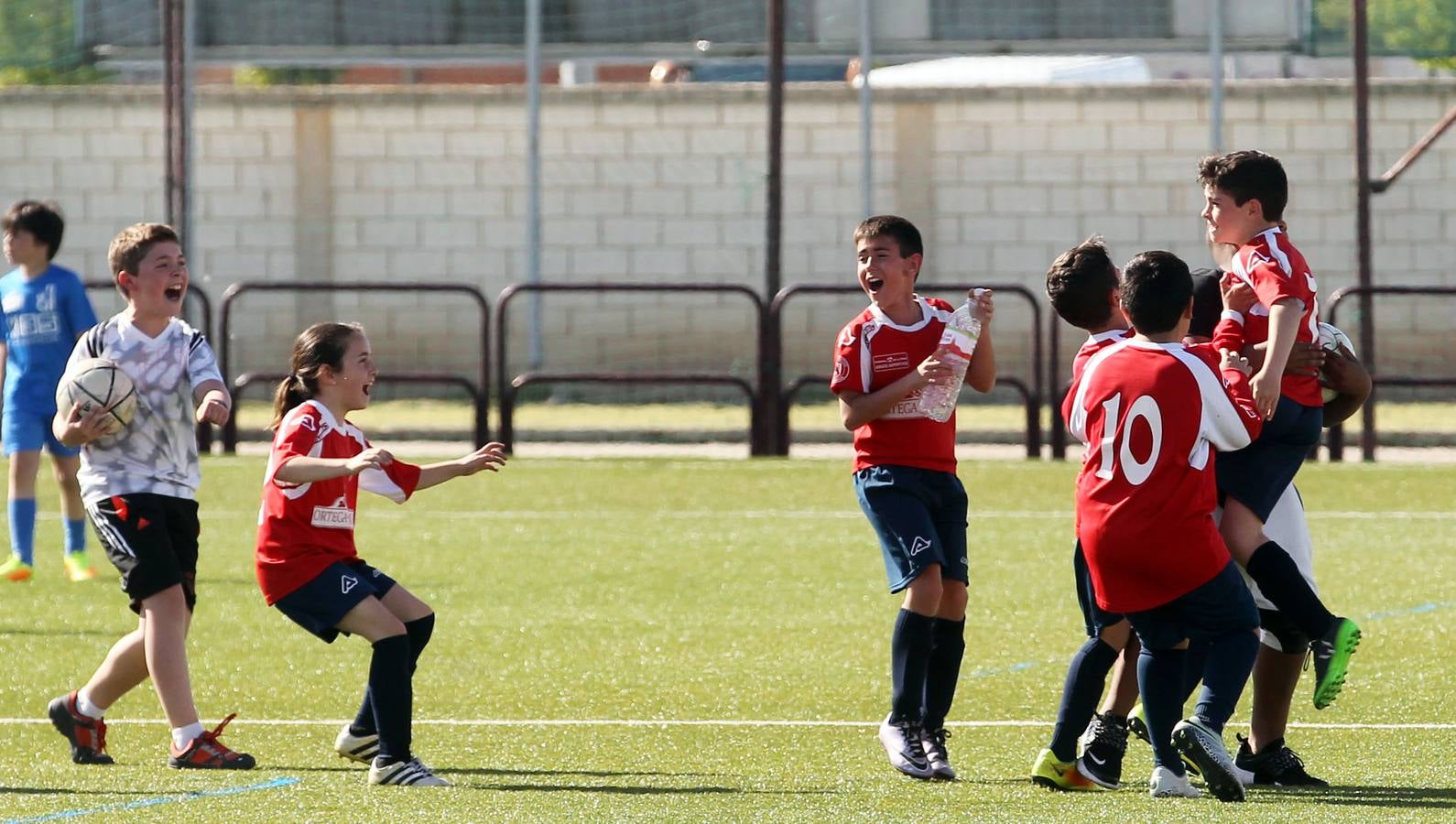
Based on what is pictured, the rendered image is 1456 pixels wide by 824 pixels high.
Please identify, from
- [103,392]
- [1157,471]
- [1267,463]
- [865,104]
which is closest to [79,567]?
[103,392]

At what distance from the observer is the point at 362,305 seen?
21328 millimetres

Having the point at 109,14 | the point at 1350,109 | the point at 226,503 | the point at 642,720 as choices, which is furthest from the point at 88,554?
the point at 1350,109

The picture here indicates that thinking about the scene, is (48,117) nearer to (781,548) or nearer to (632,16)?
(632,16)

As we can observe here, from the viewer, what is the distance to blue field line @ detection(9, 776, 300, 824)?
5082 mm

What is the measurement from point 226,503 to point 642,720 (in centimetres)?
674

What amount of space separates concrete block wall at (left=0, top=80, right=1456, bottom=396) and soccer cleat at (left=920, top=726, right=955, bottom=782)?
578 inches

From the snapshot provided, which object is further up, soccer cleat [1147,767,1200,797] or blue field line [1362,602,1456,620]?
soccer cleat [1147,767,1200,797]

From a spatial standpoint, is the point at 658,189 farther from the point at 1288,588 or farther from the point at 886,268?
the point at 1288,588

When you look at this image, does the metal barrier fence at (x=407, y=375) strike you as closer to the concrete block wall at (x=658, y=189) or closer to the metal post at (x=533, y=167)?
the metal post at (x=533, y=167)

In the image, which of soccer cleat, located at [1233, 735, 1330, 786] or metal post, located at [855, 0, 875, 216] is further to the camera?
metal post, located at [855, 0, 875, 216]

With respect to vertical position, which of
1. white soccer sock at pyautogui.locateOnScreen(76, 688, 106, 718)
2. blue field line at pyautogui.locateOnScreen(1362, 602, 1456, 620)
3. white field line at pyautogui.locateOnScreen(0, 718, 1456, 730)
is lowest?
white field line at pyautogui.locateOnScreen(0, 718, 1456, 730)

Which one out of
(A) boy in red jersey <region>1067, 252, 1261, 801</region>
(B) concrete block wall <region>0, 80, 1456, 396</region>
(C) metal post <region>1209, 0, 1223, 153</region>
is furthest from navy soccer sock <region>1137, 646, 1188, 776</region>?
(B) concrete block wall <region>0, 80, 1456, 396</region>

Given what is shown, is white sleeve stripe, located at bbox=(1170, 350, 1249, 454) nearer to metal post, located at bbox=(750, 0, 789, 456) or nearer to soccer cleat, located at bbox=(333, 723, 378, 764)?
soccer cleat, located at bbox=(333, 723, 378, 764)

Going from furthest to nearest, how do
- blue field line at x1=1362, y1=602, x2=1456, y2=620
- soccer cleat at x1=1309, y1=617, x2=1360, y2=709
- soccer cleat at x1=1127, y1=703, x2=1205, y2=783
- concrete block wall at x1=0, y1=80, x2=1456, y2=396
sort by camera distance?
1. concrete block wall at x1=0, y1=80, x2=1456, y2=396
2. blue field line at x1=1362, y1=602, x2=1456, y2=620
3. soccer cleat at x1=1309, y1=617, x2=1360, y2=709
4. soccer cleat at x1=1127, y1=703, x2=1205, y2=783
